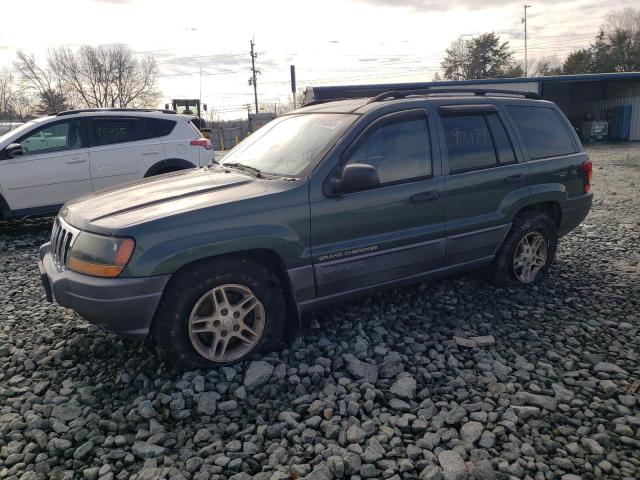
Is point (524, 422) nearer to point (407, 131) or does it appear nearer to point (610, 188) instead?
point (407, 131)

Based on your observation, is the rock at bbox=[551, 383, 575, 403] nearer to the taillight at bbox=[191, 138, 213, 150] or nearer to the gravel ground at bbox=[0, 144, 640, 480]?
Answer: the gravel ground at bbox=[0, 144, 640, 480]

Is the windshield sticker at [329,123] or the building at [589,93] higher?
the building at [589,93]

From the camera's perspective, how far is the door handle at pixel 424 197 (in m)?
3.81

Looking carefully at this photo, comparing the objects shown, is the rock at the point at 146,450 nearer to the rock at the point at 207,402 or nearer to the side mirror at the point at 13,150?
the rock at the point at 207,402

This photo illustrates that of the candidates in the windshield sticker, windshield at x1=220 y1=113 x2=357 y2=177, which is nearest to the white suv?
windshield at x1=220 y1=113 x2=357 y2=177

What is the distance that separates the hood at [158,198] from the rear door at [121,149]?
4.09 m

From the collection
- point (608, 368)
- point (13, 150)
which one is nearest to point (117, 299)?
point (608, 368)

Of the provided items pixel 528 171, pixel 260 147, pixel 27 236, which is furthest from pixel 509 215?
pixel 27 236

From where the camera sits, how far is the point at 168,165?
8.08 meters

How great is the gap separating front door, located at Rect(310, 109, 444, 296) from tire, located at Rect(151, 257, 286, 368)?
417 mm

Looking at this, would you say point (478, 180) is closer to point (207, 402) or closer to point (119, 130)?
point (207, 402)

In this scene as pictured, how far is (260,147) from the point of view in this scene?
425cm

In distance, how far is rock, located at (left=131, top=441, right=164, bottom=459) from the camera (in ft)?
8.35

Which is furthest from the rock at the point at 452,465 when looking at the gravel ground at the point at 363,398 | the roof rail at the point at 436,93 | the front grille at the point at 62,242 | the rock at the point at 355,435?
the roof rail at the point at 436,93
